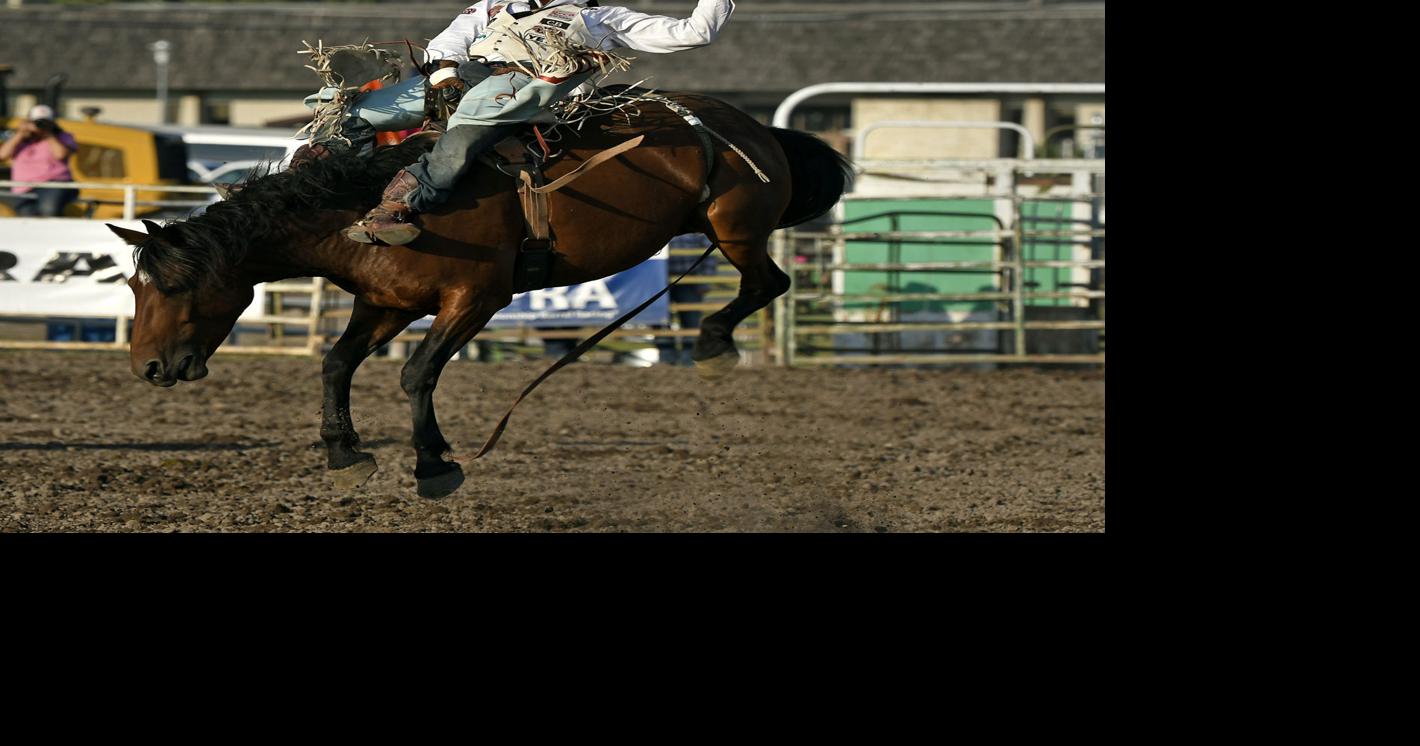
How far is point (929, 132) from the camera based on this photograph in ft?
→ 98.1

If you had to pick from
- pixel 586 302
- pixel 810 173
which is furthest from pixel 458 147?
pixel 586 302

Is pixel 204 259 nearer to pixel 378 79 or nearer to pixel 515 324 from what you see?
pixel 378 79

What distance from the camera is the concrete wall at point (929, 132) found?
29.7 metres

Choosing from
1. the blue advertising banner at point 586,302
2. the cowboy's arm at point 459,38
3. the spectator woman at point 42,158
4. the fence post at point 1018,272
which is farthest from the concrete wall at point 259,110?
the cowboy's arm at point 459,38

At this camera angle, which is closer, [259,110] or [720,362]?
[720,362]

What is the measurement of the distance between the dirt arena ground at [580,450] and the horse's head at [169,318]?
1.80 metres

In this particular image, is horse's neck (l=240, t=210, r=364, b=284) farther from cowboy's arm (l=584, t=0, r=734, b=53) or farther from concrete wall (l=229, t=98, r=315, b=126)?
concrete wall (l=229, t=98, r=315, b=126)

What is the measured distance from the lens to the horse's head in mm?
5727

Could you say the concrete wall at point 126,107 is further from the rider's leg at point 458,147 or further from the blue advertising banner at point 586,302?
the rider's leg at point 458,147

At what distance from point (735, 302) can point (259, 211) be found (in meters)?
1.91

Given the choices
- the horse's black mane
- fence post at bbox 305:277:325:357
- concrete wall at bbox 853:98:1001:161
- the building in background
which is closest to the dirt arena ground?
fence post at bbox 305:277:325:357

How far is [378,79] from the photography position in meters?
6.36

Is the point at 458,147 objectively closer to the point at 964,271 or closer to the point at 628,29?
the point at 628,29

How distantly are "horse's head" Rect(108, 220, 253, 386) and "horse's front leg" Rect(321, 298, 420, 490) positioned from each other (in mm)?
470
